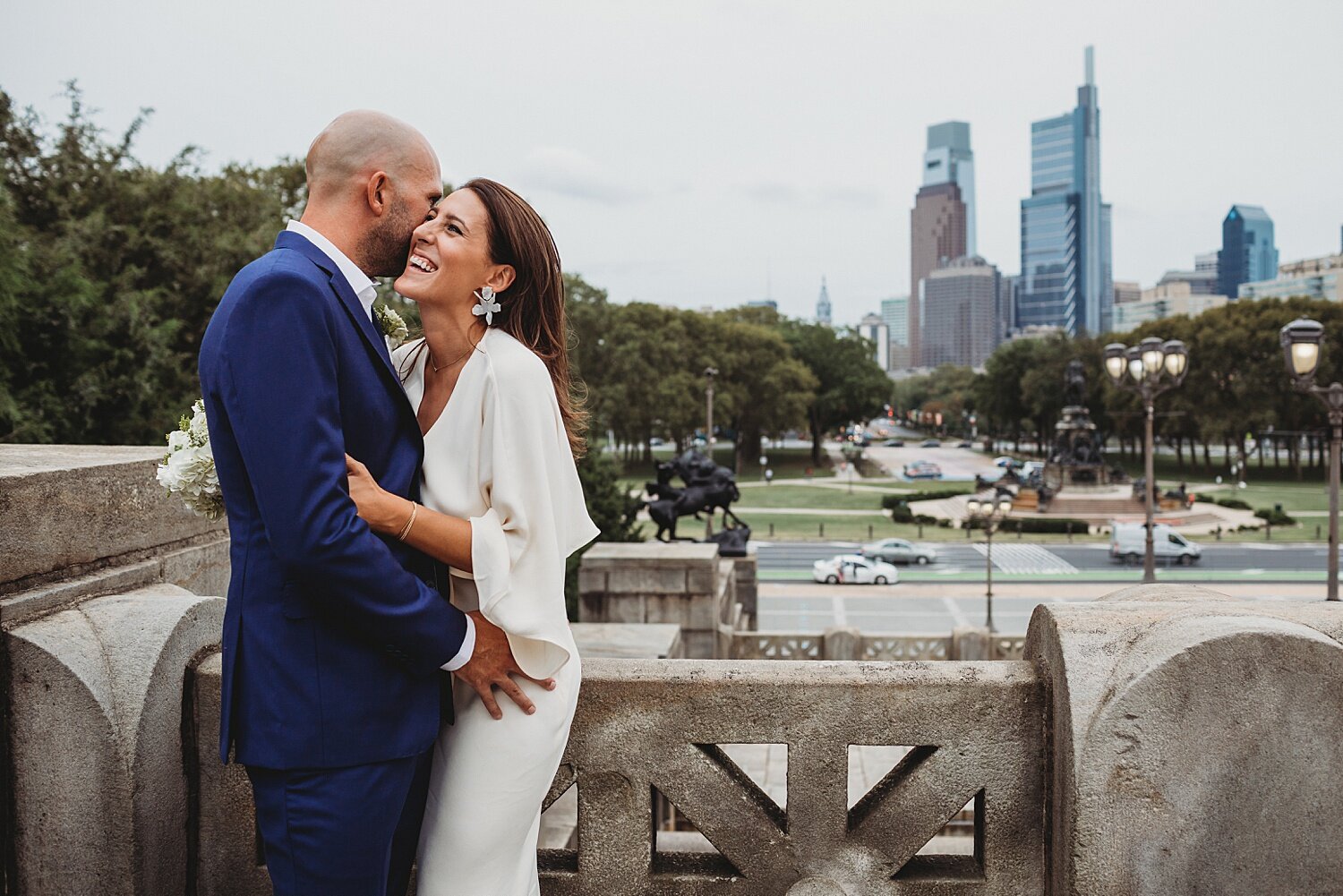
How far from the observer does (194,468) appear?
2273mm

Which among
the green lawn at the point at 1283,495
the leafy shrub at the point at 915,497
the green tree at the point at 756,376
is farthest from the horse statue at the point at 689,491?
the green tree at the point at 756,376

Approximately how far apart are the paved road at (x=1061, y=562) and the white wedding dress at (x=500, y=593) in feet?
98.1

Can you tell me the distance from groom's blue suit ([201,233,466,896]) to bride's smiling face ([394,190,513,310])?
170 mm

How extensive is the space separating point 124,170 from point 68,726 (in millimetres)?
24987

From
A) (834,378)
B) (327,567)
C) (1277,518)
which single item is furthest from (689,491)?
(834,378)

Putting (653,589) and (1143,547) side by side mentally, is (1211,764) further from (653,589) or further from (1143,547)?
(1143,547)

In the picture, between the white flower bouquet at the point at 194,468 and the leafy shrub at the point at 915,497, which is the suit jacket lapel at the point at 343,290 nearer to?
the white flower bouquet at the point at 194,468

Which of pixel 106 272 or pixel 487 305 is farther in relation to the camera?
pixel 106 272

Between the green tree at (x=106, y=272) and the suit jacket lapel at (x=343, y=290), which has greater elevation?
the green tree at (x=106, y=272)

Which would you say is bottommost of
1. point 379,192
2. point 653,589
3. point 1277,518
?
point 1277,518

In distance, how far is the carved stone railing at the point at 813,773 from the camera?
8.76 feet

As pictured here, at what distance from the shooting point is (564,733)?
222 centimetres

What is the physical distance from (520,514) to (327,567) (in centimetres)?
39

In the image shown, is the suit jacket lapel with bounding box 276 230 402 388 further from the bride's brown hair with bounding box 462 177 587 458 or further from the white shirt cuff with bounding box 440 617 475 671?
the white shirt cuff with bounding box 440 617 475 671
